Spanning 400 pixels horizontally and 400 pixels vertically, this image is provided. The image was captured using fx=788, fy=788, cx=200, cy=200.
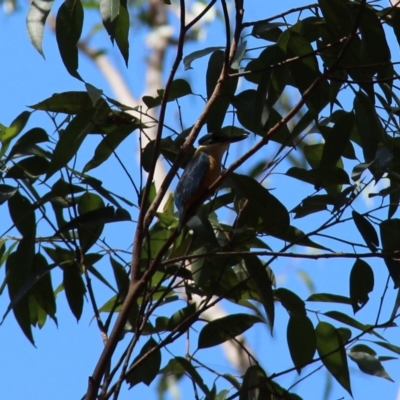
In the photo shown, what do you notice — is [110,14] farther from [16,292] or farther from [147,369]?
[147,369]

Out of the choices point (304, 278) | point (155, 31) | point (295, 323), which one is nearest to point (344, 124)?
point (295, 323)

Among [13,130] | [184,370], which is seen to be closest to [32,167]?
[13,130]

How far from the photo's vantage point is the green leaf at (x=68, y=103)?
1.93 meters

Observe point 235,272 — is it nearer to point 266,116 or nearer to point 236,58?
point 266,116

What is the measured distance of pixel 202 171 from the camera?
244 cm

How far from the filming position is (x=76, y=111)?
1952 millimetres

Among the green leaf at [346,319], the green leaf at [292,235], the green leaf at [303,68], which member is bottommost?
the green leaf at [346,319]

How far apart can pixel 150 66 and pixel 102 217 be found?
7069 millimetres

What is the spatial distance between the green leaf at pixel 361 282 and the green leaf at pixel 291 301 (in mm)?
132

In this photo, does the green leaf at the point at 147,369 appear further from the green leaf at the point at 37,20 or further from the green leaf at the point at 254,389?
the green leaf at the point at 37,20

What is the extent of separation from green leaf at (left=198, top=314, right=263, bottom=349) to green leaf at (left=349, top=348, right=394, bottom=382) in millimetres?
277

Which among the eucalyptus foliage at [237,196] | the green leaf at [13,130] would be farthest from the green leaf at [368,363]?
the green leaf at [13,130]

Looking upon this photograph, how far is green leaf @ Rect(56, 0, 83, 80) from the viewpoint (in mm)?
1826

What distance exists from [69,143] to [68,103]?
0.16m
